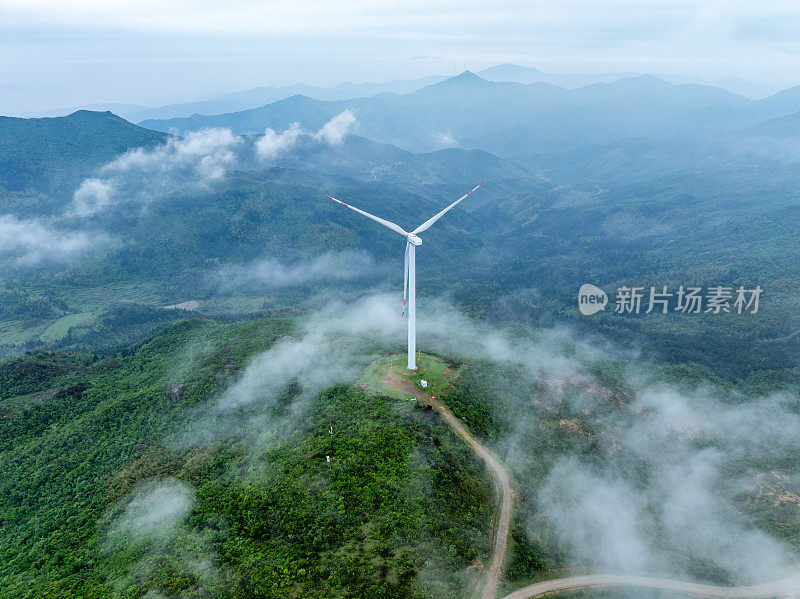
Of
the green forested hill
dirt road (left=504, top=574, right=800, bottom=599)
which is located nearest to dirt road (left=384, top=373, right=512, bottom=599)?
the green forested hill

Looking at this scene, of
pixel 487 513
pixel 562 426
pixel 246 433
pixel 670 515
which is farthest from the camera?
pixel 562 426

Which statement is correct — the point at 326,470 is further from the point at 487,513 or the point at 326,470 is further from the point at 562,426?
the point at 562,426

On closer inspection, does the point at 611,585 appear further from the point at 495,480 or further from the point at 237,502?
the point at 237,502

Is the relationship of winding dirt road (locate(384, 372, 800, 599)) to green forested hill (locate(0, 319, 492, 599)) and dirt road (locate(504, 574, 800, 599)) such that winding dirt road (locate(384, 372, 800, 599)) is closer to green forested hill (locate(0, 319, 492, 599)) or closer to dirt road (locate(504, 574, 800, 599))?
dirt road (locate(504, 574, 800, 599))

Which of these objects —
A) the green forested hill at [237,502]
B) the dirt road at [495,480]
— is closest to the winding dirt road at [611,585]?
the dirt road at [495,480]

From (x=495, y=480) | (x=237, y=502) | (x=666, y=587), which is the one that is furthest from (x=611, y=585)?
(x=237, y=502)

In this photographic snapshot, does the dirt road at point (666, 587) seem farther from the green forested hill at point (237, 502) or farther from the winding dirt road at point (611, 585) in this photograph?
the green forested hill at point (237, 502)

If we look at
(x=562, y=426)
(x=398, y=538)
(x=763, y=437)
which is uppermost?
(x=398, y=538)

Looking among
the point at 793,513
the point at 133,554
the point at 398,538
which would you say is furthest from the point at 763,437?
the point at 133,554
